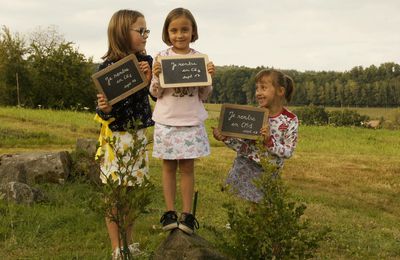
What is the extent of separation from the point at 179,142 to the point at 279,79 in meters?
1.48

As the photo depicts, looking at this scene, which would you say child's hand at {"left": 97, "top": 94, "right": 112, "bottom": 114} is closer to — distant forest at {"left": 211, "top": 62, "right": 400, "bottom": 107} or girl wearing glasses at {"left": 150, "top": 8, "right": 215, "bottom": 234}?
girl wearing glasses at {"left": 150, "top": 8, "right": 215, "bottom": 234}

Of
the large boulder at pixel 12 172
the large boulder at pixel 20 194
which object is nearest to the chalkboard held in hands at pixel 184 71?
the large boulder at pixel 20 194

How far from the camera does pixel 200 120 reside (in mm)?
4816

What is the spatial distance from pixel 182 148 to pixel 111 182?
2.84 feet

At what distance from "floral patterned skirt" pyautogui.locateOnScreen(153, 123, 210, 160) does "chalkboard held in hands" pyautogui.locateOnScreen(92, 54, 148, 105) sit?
0.42 metres

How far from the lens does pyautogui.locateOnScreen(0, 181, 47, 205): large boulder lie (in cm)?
729

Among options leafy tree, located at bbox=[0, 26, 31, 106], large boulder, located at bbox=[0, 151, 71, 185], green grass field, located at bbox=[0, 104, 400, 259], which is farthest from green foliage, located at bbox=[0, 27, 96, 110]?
large boulder, located at bbox=[0, 151, 71, 185]

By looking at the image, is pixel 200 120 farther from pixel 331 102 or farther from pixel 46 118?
pixel 331 102

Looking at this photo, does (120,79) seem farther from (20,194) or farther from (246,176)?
(20,194)

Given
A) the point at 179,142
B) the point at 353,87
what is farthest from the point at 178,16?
the point at 353,87

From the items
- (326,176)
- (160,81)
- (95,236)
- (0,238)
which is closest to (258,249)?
(160,81)

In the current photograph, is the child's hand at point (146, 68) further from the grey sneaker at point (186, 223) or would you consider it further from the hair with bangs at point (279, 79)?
Answer: the hair with bangs at point (279, 79)

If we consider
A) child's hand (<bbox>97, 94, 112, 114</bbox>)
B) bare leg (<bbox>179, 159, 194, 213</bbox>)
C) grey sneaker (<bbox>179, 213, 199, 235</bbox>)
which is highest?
child's hand (<bbox>97, 94, 112, 114</bbox>)

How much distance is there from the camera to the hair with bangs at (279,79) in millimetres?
5623
